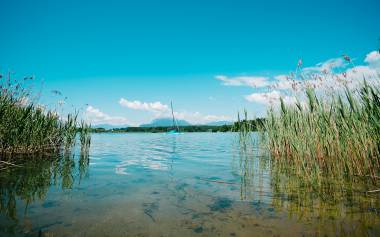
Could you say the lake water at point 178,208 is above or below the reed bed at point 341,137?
below

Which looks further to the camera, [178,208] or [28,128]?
[28,128]

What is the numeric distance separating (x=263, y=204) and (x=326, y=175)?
3251mm

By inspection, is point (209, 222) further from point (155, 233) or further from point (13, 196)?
point (13, 196)

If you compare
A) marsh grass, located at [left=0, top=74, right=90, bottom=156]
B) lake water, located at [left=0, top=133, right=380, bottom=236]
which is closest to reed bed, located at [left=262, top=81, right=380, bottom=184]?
lake water, located at [left=0, top=133, right=380, bottom=236]

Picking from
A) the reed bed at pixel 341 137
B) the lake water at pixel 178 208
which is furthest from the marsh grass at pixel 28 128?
the reed bed at pixel 341 137

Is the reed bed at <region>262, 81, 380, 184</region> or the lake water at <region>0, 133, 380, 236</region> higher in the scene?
the reed bed at <region>262, 81, 380, 184</region>

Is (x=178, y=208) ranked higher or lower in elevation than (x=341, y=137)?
lower

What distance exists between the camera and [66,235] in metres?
2.73

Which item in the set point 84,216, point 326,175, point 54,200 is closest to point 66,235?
point 84,216

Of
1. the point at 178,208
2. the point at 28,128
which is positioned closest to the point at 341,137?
the point at 178,208

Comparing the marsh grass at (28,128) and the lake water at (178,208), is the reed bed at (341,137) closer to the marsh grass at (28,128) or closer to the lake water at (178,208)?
the lake water at (178,208)

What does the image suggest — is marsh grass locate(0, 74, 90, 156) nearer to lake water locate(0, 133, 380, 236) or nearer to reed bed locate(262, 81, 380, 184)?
lake water locate(0, 133, 380, 236)

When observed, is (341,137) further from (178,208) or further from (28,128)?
(28,128)

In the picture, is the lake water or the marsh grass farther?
the marsh grass
